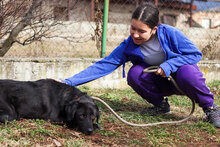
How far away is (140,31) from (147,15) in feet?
0.64

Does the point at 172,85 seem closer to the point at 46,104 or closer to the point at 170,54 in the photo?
the point at 170,54

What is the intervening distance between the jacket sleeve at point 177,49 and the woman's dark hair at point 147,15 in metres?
0.26

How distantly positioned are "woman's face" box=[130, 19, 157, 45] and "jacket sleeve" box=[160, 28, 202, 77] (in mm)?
227

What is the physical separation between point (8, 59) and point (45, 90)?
2035 millimetres

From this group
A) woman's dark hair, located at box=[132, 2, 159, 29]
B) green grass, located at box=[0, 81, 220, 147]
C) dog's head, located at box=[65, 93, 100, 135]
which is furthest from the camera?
woman's dark hair, located at box=[132, 2, 159, 29]

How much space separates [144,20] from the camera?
3154 mm

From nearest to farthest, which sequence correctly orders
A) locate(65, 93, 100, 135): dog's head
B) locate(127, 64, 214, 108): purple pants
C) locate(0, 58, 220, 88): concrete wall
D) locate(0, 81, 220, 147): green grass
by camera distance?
locate(0, 81, 220, 147): green grass < locate(65, 93, 100, 135): dog's head < locate(127, 64, 214, 108): purple pants < locate(0, 58, 220, 88): concrete wall

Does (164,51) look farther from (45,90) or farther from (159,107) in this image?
(45,90)

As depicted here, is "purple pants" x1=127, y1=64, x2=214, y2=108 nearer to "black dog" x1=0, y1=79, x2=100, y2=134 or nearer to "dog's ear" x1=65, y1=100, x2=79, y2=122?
"black dog" x1=0, y1=79, x2=100, y2=134

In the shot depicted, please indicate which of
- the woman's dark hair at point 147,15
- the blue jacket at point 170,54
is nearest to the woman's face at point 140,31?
the woman's dark hair at point 147,15

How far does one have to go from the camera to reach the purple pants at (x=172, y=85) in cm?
332

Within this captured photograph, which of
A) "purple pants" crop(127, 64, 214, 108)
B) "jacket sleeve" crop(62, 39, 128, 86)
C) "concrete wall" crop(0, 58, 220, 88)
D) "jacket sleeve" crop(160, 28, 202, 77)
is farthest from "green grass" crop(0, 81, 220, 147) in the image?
"concrete wall" crop(0, 58, 220, 88)

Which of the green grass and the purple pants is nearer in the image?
the green grass

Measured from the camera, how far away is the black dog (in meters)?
2.98
